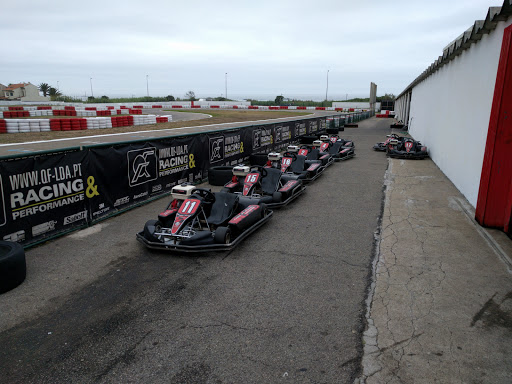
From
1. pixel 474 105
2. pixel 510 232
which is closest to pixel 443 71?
pixel 474 105

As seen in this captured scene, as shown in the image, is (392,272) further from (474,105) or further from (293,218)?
(474,105)

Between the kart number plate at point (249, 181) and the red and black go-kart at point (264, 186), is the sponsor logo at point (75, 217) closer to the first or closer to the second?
the red and black go-kart at point (264, 186)

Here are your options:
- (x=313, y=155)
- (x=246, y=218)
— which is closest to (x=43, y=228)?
(x=246, y=218)

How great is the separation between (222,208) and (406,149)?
1329cm

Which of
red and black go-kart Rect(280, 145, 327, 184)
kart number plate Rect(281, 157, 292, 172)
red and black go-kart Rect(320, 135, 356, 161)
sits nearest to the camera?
red and black go-kart Rect(280, 145, 327, 184)

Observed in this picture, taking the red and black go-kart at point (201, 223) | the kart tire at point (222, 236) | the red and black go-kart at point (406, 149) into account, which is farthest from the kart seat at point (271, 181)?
the red and black go-kart at point (406, 149)

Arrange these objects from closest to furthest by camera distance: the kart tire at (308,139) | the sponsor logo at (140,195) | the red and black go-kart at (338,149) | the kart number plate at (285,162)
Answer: the sponsor logo at (140,195)
the kart number plate at (285,162)
the red and black go-kart at (338,149)
the kart tire at (308,139)

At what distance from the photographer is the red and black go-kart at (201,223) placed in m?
6.45

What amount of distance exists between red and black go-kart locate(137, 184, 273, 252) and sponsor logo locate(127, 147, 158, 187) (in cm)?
242

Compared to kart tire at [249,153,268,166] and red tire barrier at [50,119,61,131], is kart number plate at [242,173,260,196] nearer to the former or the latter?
kart tire at [249,153,268,166]

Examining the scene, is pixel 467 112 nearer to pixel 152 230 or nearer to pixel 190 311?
pixel 152 230

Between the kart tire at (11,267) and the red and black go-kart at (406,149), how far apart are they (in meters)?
16.2

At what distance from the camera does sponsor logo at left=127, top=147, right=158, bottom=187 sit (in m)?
9.26

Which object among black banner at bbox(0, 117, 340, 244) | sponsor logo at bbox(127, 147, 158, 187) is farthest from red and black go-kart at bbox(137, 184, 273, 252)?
sponsor logo at bbox(127, 147, 158, 187)
